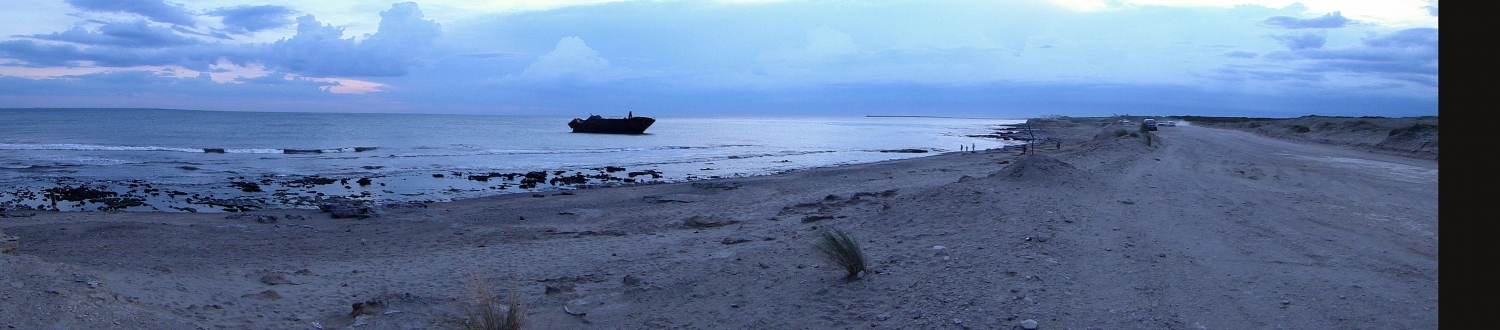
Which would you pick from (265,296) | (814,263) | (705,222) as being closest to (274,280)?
(265,296)

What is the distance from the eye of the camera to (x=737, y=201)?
15.1 metres

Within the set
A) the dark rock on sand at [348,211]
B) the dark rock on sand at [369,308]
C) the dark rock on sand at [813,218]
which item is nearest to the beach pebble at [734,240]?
the dark rock on sand at [813,218]

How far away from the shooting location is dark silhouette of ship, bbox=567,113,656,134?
71.8 metres

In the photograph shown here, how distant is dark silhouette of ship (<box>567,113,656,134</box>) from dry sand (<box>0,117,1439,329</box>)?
2315 inches

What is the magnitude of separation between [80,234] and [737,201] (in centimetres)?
983

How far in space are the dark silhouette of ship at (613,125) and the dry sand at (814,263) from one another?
5879 cm

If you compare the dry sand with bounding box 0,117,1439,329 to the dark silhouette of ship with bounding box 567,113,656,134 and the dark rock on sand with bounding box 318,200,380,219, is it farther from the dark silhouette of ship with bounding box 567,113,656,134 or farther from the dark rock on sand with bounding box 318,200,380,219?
the dark silhouette of ship with bounding box 567,113,656,134

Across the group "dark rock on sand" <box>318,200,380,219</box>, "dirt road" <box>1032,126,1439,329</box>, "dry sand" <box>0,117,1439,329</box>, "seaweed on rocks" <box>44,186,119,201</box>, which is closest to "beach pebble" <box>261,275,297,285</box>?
"dry sand" <box>0,117,1439,329</box>
